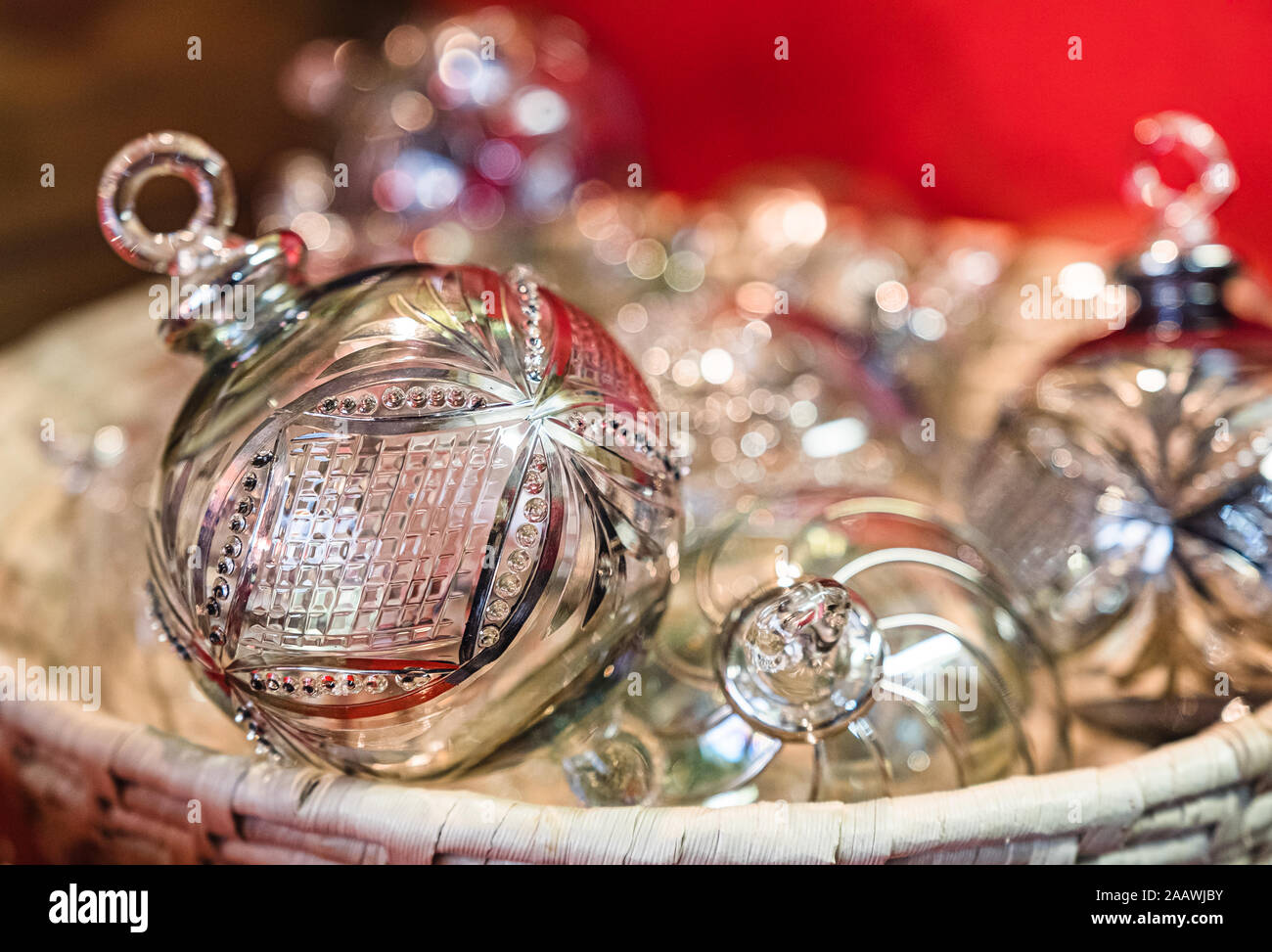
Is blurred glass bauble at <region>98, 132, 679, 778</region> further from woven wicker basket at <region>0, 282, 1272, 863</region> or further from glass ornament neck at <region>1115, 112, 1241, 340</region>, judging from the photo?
glass ornament neck at <region>1115, 112, 1241, 340</region>

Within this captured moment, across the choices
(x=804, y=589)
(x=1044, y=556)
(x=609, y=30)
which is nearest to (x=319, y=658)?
(x=804, y=589)

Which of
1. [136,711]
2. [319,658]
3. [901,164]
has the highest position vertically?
[901,164]

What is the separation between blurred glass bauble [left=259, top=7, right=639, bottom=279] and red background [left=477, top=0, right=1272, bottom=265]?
1.42ft

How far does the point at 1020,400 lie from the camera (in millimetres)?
612

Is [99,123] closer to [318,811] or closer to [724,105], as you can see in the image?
[724,105]

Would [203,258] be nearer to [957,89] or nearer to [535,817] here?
[535,817]

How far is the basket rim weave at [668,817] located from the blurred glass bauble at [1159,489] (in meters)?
0.09

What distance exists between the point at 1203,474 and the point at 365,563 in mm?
410

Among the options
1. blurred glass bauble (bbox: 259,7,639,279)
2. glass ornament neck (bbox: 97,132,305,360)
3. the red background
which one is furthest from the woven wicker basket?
the red background

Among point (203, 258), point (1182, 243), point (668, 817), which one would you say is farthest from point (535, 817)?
point (1182, 243)

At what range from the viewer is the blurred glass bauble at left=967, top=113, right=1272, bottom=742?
0.52m

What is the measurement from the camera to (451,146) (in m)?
0.84

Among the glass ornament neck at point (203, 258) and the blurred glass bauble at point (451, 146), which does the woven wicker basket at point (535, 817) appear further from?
the blurred glass bauble at point (451, 146)

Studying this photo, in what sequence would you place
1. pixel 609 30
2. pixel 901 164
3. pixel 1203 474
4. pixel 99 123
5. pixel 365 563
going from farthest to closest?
pixel 609 30 → pixel 901 164 → pixel 99 123 → pixel 1203 474 → pixel 365 563
